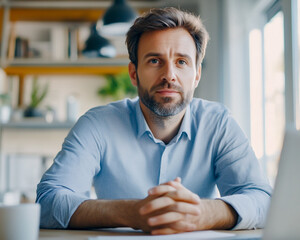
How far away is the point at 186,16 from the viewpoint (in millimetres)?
1599

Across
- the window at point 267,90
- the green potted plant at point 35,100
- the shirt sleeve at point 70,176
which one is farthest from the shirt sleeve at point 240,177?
the green potted plant at point 35,100

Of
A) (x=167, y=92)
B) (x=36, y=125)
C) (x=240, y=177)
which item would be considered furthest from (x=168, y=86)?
(x=36, y=125)

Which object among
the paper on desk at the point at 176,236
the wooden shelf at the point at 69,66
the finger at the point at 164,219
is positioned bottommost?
the paper on desk at the point at 176,236

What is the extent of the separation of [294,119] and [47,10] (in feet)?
9.75

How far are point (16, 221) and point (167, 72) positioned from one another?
33.9 inches

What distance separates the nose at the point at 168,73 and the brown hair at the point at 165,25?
0.17 metres

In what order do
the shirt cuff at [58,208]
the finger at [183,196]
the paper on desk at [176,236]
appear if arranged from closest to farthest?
the paper on desk at [176,236] < the finger at [183,196] < the shirt cuff at [58,208]

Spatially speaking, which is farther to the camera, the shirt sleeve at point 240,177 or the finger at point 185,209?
the shirt sleeve at point 240,177

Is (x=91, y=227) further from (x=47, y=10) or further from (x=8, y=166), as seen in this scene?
(x=47, y=10)

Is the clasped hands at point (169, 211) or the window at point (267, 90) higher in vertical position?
the window at point (267, 90)

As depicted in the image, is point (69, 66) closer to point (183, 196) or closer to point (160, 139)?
point (160, 139)

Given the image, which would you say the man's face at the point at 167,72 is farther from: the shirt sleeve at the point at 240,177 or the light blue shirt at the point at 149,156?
the shirt sleeve at the point at 240,177

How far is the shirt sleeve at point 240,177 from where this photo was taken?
111 centimetres

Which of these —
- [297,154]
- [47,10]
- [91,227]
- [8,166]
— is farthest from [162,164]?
[47,10]
